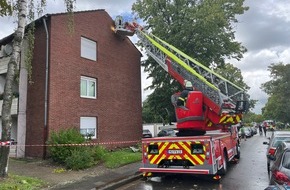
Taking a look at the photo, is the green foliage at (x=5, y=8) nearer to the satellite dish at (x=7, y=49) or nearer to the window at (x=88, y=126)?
the satellite dish at (x=7, y=49)

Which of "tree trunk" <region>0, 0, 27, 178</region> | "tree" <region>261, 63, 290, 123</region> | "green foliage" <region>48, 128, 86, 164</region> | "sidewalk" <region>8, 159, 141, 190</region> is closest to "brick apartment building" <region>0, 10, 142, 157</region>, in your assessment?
"green foliage" <region>48, 128, 86, 164</region>

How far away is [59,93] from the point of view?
53.8 ft

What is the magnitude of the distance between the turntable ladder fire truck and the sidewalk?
121 cm

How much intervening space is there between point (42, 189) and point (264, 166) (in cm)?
979

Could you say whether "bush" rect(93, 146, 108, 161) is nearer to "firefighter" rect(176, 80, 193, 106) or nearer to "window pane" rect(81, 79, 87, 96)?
"window pane" rect(81, 79, 87, 96)

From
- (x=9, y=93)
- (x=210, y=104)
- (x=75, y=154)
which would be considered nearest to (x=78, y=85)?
(x=75, y=154)

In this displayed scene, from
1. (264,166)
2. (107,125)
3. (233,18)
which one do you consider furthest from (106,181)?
(233,18)

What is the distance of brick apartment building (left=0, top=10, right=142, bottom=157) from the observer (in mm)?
16156

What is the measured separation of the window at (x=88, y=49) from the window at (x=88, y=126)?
3691 mm

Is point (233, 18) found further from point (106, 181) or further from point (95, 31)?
point (106, 181)

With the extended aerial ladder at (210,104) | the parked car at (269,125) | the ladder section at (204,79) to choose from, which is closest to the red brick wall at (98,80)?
the ladder section at (204,79)

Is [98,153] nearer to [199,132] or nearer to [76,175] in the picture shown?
[76,175]

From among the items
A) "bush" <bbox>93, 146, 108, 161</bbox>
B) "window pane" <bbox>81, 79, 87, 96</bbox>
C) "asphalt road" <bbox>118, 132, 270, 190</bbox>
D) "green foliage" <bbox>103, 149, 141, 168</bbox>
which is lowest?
"asphalt road" <bbox>118, 132, 270, 190</bbox>

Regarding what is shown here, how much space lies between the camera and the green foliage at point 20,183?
8883 millimetres
